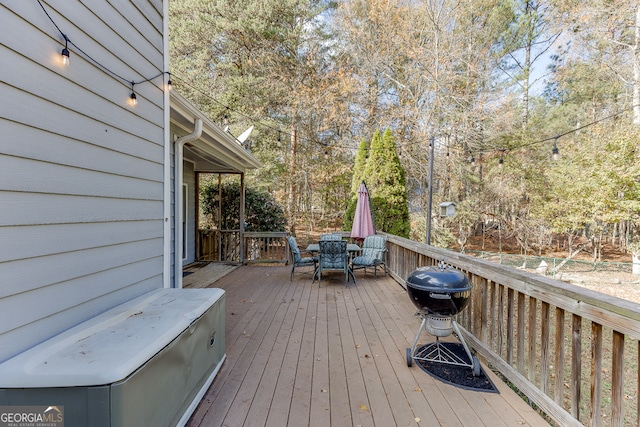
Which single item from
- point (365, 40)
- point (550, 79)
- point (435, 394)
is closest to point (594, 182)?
point (550, 79)

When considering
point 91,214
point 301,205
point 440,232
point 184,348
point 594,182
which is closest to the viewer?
point 184,348

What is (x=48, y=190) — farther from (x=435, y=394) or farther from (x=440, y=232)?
(x=440, y=232)

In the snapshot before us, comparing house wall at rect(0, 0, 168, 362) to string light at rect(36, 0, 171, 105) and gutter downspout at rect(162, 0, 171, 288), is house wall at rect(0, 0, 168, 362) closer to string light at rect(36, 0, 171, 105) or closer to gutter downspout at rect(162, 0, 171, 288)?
string light at rect(36, 0, 171, 105)

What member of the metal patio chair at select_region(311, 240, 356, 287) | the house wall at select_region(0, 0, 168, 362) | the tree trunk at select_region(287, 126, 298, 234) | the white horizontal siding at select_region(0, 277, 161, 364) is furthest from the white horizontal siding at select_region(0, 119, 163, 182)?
the tree trunk at select_region(287, 126, 298, 234)

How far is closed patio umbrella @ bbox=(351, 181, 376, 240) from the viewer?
22.4ft

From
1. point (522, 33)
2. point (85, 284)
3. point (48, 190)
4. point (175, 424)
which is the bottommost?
point (175, 424)

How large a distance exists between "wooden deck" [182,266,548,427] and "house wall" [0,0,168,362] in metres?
1.05

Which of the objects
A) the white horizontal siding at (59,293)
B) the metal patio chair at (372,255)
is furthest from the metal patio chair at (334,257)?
the white horizontal siding at (59,293)

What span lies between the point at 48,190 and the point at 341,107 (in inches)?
460

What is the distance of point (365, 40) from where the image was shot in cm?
1231

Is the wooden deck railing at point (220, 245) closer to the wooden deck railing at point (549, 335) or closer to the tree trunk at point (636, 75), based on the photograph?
the wooden deck railing at point (549, 335)

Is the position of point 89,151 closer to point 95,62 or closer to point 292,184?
point 95,62

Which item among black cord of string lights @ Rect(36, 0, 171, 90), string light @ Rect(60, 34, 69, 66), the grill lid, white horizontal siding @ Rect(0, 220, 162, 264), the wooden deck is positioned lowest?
the wooden deck

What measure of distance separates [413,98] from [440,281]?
36.3 feet
